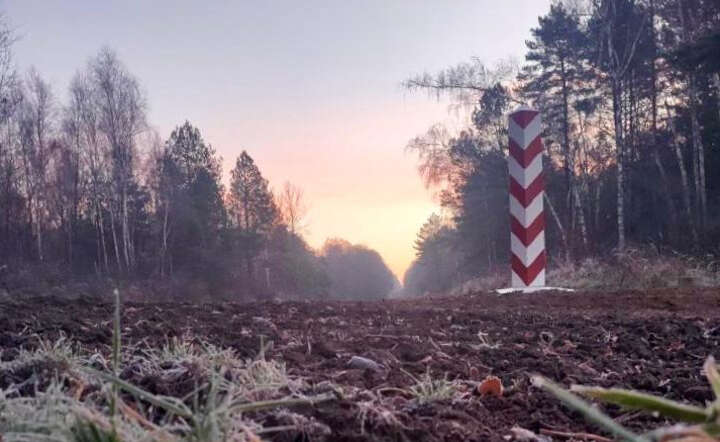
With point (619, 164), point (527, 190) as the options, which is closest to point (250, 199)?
point (619, 164)

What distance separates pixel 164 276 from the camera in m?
31.2

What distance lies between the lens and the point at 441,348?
225 cm

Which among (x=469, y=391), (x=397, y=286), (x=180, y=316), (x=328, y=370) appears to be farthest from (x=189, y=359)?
(x=397, y=286)

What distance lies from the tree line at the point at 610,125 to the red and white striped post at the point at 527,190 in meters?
10.5

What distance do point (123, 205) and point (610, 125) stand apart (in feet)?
70.8

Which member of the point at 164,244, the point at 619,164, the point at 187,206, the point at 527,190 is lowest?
the point at 527,190

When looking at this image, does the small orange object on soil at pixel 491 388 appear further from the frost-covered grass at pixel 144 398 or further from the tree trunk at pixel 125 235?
the tree trunk at pixel 125 235

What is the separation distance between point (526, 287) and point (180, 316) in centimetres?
404

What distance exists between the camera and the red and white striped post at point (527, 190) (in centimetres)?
607

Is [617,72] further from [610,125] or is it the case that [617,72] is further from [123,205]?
[123,205]

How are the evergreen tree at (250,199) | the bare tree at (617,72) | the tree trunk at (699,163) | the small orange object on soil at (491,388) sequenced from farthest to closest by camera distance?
the evergreen tree at (250,199), the tree trunk at (699,163), the bare tree at (617,72), the small orange object on soil at (491,388)

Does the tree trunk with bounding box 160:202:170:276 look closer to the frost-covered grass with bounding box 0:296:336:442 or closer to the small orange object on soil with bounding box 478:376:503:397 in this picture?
the frost-covered grass with bounding box 0:296:336:442

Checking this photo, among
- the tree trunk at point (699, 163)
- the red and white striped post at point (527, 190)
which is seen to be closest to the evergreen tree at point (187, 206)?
the tree trunk at point (699, 163)

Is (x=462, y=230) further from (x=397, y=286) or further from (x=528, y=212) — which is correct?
(x=397, y=286)
